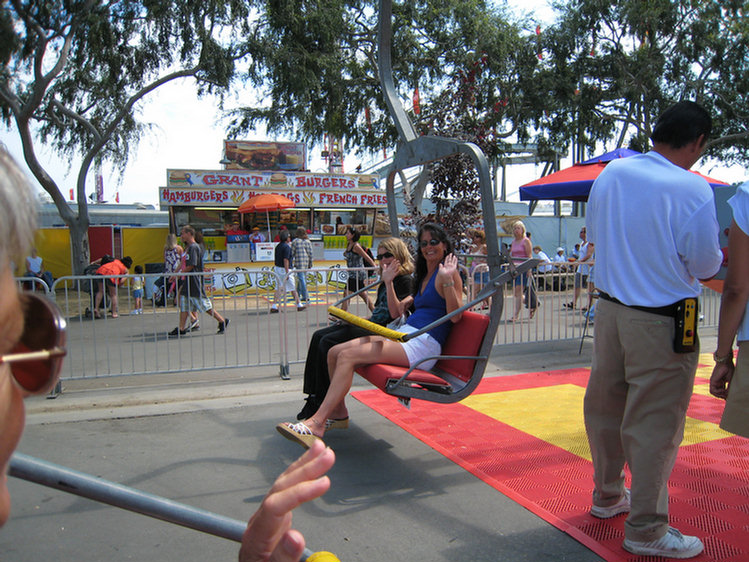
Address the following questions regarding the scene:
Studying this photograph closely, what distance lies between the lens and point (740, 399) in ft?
8.41

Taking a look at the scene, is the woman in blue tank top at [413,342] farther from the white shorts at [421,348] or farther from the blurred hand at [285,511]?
the blurred hand at [285,511]

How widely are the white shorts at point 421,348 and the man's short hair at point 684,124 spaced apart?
2123 mm

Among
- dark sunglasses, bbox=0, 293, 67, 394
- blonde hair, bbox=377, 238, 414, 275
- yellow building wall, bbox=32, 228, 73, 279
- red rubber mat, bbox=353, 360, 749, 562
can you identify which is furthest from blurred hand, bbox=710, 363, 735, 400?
yellow building wall, bbox=32, 228, 73, 279

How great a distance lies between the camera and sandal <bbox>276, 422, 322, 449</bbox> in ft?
13.0

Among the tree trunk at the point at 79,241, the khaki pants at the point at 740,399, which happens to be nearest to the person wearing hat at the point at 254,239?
the tree trunk at the point at 79,241

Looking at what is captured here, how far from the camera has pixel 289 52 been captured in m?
15.3

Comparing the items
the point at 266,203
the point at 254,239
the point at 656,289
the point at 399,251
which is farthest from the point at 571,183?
the point at 254,239

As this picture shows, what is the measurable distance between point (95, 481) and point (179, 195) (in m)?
17.3

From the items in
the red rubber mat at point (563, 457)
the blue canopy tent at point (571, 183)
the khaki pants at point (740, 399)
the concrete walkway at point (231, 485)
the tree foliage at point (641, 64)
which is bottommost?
the concrete walkway at point (231, 485)

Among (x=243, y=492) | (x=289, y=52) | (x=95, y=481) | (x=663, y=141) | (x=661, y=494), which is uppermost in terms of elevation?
(x=289, y=52)

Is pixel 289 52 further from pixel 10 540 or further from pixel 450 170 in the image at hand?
pixel 10 540

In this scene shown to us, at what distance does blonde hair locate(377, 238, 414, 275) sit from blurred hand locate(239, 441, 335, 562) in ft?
13.0

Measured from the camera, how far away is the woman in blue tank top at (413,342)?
13.8ft

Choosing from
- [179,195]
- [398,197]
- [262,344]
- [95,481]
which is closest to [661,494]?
[95,481]
